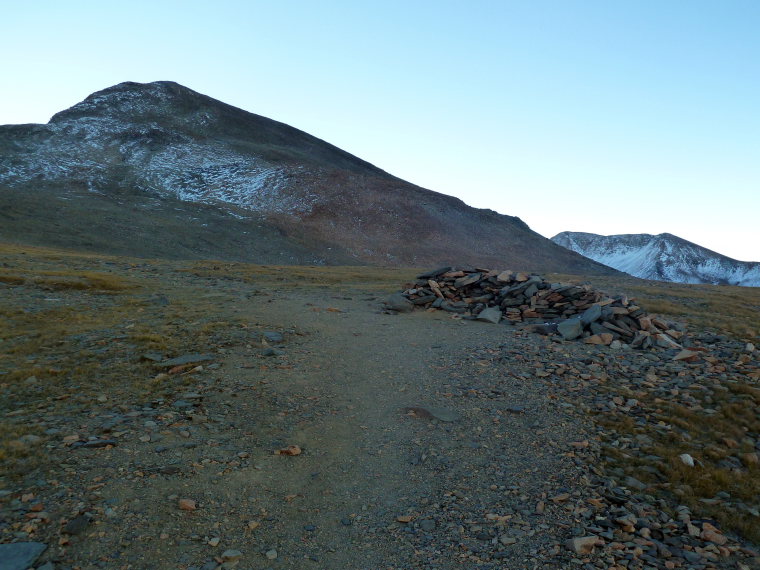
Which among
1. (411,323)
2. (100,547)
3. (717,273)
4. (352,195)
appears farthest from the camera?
(717,273)

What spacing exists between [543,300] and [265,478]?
12.7 metres

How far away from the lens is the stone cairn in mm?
14094

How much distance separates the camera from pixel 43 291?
1648 cm

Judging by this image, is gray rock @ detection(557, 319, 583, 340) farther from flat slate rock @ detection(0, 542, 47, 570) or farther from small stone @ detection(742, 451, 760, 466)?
flat slate rock @ detection(0, 542, 47, 570)

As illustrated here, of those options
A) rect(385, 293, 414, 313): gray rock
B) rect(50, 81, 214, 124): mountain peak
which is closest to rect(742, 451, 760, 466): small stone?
rect(385, 293, 414, 313): gray rock

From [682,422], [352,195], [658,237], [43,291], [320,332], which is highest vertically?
[658,237]

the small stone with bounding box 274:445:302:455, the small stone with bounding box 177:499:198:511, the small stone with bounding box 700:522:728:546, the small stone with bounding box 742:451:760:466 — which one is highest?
the small stone with bounding box 742:451:760:466

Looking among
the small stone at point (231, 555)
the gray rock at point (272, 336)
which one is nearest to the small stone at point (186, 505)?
the small stone at point (231, 555)

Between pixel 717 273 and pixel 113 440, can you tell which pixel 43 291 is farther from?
pixel 717 273

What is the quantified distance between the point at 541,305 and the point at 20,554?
49.3 feet

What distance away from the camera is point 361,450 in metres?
7.54

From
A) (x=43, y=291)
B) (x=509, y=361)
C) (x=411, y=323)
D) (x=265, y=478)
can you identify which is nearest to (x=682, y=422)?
(x=509, y=361)

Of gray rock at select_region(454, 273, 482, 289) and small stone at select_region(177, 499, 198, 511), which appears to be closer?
small stone at select_region(177, 499, 198, 511)

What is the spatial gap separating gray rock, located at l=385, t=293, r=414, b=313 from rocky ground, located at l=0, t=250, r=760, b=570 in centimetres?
400
